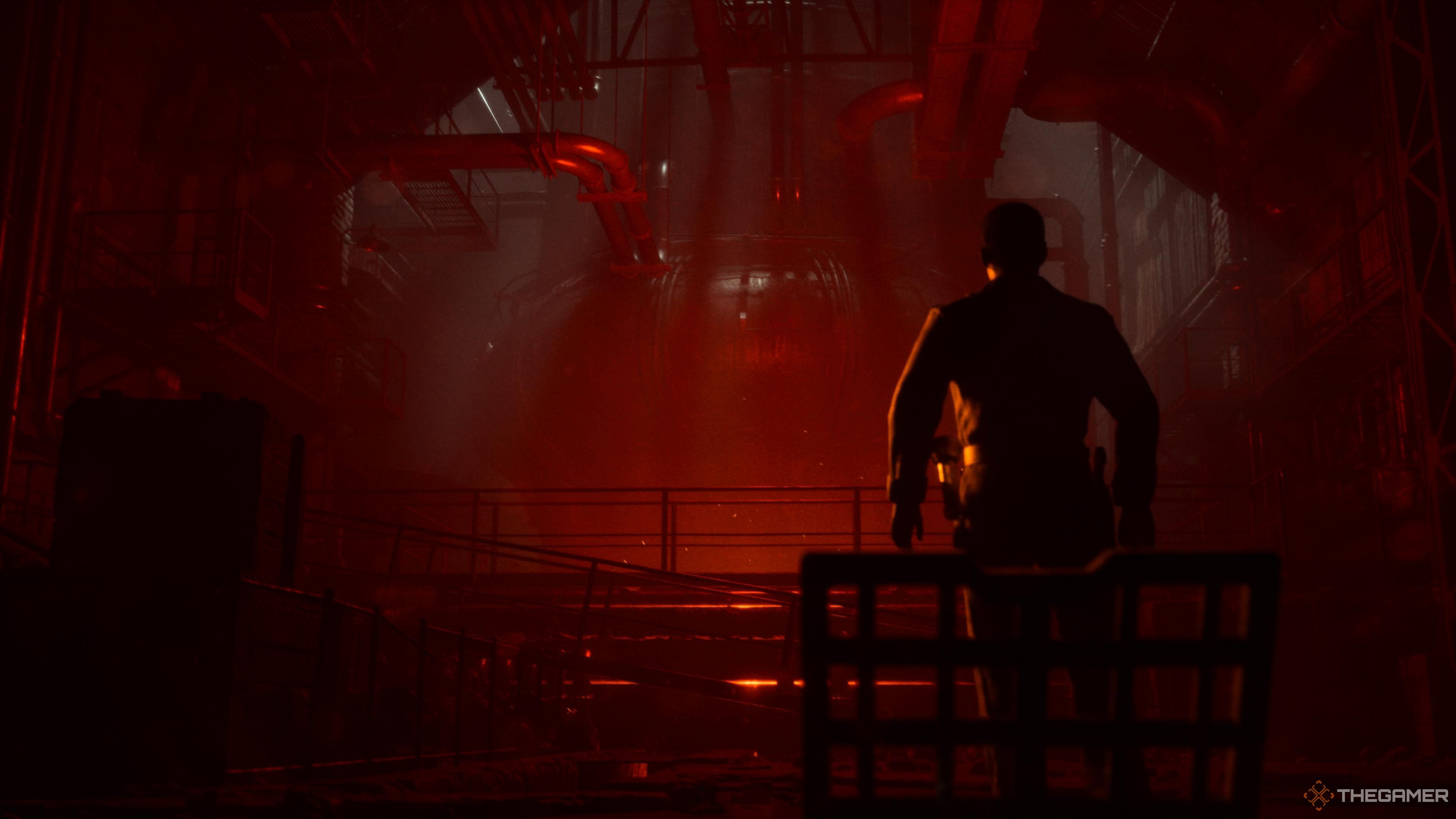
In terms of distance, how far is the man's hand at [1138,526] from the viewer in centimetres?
291

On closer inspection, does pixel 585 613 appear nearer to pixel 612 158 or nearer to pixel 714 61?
pixel 612 158

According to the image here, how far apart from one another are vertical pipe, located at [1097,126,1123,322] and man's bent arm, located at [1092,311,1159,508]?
57.1 feet

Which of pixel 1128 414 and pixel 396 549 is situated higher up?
pixel 396 549

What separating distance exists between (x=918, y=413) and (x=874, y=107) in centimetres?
1219

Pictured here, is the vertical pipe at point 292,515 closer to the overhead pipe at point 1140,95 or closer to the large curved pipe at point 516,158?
the large curved pipe at point 516,158

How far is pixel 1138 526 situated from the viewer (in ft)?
9.61

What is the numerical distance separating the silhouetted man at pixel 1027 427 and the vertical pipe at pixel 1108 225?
17425mm

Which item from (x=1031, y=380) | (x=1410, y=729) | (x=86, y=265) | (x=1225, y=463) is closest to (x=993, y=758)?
(x=1031, y=380)

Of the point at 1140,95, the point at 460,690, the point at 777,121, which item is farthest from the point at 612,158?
the point at 460,690

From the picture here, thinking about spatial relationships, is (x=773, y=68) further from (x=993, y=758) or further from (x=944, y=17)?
(x=993, y=758)

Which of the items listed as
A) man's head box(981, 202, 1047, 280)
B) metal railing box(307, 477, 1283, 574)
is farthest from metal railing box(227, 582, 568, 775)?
metal railing box(307, 477, 1283, 574)

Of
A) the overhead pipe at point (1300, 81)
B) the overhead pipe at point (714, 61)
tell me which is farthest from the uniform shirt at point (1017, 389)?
the overhead pipe at point (714, 61)

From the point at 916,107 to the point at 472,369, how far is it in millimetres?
12084

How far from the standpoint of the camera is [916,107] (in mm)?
13406
